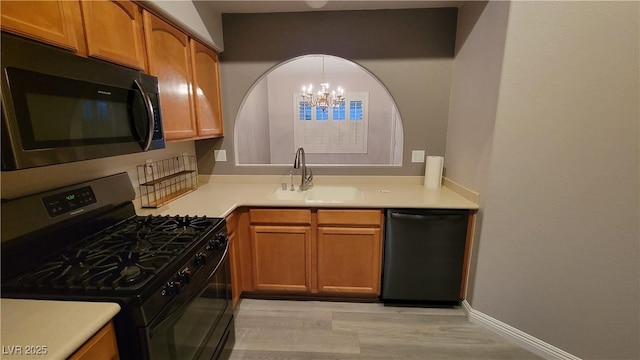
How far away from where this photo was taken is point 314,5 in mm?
2223

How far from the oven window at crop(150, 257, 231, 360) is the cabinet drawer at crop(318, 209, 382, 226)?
760mm

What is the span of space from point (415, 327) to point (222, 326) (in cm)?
134

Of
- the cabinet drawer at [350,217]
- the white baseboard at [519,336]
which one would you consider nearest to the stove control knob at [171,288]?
the cabinet drawer at [350,217]

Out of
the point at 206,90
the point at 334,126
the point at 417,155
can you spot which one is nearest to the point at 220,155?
the point at 206,90

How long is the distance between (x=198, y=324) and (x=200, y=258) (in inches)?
12.6

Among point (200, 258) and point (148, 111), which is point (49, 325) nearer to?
point (200, 258)

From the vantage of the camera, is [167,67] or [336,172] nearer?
[167,67]

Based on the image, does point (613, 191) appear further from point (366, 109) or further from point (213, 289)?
point (366, 109)

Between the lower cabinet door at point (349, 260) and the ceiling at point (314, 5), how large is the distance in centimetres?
179

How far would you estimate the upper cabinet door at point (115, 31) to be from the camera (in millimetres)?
1177

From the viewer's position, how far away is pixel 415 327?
2.01m

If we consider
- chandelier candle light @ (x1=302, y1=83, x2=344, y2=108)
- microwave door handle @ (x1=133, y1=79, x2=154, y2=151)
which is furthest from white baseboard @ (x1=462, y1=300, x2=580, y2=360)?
chandelier candle light @ (x1=302, y1=83, x2=344, y2=108)

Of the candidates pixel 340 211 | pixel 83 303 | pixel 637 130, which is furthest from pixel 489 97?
pixel 83 303

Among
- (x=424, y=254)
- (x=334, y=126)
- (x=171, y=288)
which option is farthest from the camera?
(x=334, y=126)
